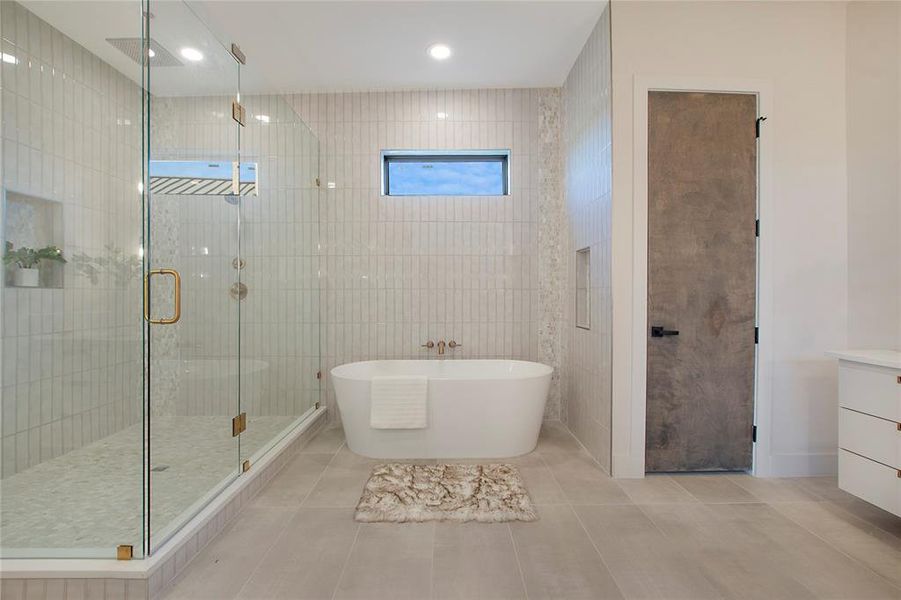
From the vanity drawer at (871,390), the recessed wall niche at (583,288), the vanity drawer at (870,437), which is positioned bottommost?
the vanity drawer at (870,437)

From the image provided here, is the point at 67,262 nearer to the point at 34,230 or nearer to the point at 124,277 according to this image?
the point at 34,230

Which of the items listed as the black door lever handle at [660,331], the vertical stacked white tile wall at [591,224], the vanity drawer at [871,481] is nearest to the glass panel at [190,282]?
the vertical stacked white tile wall at [591,224]

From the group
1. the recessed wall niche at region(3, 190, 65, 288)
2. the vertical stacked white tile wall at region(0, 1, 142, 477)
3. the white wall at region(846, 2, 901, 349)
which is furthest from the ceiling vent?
the white wall at region(846, 2, 901, 349)

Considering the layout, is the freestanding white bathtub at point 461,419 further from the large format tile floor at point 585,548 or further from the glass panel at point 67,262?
the glass panel at point 67,262

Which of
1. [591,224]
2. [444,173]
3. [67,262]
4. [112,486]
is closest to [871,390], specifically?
[591,224]

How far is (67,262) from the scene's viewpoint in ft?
7.27

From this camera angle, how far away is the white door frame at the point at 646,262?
2.57m

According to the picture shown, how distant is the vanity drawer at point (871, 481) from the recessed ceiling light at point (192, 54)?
153 inches

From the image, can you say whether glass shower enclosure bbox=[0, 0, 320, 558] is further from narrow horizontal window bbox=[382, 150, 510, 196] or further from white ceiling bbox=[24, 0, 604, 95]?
narrow horizontal window bbox=[382, 150, 510, 196]

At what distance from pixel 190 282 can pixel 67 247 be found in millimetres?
650

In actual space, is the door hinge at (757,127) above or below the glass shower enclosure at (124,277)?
above

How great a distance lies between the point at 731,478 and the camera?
102 inches

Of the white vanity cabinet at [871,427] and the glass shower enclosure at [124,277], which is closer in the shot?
the glass shower enclosure at [124,277]

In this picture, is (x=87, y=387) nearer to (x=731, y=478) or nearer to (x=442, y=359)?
(x=442, y=359)
